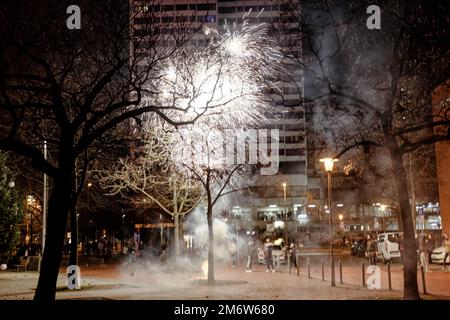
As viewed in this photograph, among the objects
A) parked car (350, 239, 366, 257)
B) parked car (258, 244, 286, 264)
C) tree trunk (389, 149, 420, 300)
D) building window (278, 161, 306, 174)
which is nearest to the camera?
tree trunk (389, 149, 420, 300)

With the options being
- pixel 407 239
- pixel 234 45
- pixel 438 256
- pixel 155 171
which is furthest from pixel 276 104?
pixel 438 256

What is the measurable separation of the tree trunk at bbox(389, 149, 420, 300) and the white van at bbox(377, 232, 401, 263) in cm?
1867

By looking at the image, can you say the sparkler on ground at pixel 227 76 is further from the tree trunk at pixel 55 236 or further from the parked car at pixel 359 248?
the parked car at pixel 359 248

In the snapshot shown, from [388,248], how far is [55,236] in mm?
24133

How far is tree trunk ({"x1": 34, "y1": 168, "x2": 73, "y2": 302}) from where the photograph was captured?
12648 millimetres

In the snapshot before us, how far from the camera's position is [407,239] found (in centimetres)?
1409

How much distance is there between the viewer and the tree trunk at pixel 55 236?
1265 centimetres

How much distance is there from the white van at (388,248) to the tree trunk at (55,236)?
23669 millimetres

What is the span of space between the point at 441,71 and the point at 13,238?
23.3 metres

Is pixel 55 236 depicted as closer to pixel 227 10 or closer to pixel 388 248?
pixel 388 248

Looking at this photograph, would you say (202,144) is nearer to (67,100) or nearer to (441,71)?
(67,100)

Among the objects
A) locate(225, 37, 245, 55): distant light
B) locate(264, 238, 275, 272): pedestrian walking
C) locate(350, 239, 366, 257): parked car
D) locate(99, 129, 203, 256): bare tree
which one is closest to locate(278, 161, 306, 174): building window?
locate(350, 239, 366, 257): parked car

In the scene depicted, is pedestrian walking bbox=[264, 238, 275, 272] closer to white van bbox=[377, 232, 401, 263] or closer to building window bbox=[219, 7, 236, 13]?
white van bbox=[377, 232, 401, 263]

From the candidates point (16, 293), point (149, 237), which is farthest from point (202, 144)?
point (149, 237)
